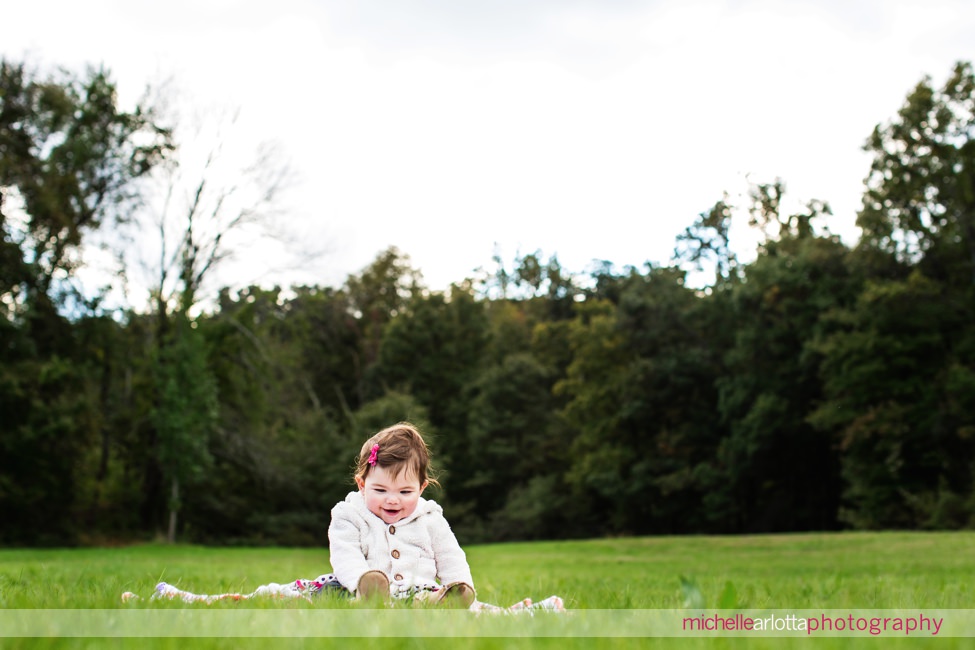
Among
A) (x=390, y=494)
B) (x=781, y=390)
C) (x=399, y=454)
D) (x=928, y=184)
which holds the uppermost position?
(x=928, y=184)

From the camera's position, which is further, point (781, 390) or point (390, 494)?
point (781, 390)

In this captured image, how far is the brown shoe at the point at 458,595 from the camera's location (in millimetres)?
4039

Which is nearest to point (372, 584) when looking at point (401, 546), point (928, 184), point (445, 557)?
point (401, 546)

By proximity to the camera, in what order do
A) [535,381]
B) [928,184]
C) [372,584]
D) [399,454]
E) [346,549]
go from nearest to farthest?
[372,584] → [346,549] → [399,454] → [928,184] → [535,381]

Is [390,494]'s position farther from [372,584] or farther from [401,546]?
[372,584]

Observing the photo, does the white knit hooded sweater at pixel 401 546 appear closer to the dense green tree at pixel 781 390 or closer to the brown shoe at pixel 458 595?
the brown shoe at pixel 458 595

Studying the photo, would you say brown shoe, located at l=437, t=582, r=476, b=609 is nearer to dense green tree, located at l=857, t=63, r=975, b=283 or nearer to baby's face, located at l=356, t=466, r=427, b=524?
baby's face, located at l=356, t=466, r=427, b=524

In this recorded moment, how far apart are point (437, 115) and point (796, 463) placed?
21520 mm

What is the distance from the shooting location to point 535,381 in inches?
1945

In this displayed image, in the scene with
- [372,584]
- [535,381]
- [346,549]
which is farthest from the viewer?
[535,381]

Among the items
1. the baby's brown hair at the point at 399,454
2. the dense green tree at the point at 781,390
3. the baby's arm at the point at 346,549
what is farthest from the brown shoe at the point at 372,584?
the dense green tree at the point at 781,390

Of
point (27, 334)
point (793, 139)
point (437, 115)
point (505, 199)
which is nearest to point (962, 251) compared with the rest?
point (793, 139)

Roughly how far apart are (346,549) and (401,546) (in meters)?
0.30

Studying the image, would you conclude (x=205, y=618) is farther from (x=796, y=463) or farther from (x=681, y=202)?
(x=681, y=202)
